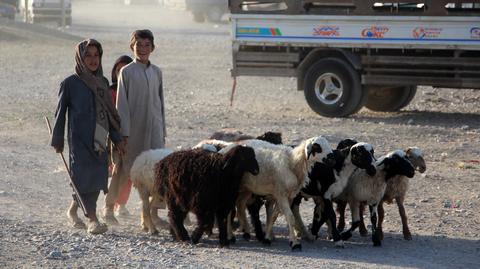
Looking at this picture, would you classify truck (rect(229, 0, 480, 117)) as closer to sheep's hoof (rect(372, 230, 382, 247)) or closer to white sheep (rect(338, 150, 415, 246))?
white sheep (rect(338, 150, 415, 246))

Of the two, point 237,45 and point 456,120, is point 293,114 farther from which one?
point 456,120

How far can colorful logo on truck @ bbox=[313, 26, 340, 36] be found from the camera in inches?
662

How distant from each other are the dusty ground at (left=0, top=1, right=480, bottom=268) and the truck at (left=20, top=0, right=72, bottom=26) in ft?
41.4

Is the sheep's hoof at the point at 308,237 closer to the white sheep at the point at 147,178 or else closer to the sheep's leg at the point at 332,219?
the sheep's leg at the point at 332,219

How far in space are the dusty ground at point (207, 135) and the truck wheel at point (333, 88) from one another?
0.78 feet

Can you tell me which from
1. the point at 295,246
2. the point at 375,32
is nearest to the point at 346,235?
the point at 295,246

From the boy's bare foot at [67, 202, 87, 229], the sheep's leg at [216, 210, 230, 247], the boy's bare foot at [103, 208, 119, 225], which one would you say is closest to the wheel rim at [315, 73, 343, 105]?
the boy's bare foot at [103, 208, 119, 225]

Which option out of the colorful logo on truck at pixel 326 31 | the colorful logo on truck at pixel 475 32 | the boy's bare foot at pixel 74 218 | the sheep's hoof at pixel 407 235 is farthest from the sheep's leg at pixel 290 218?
the colorful logo on truck at pixel 326 31

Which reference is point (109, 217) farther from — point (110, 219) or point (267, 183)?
point (267, 183)

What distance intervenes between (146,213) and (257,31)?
851 centimetres

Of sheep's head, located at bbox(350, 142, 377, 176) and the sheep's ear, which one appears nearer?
the sheep's ear

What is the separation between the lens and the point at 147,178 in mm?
9164

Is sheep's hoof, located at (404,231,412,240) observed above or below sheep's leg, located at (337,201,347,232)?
below

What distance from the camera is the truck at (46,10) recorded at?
43594 mm
